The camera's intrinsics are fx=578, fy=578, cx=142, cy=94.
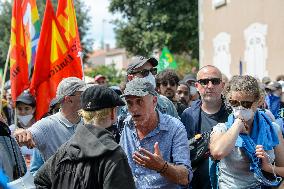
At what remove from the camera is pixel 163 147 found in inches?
173

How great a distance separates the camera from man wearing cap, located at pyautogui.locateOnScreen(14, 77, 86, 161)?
5125 millimetres

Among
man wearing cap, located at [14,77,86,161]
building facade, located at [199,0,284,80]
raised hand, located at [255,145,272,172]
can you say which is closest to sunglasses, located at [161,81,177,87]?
man wearing cap, located at [14,77,86,161]

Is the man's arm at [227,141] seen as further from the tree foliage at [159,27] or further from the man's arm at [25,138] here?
the tree foliage at [159,27]

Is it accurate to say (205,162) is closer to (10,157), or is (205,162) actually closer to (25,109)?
(10,157)

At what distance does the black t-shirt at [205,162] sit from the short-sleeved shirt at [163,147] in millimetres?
842

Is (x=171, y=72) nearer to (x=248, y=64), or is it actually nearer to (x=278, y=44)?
(x=278, y=44)

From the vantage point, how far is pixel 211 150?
4496 mm

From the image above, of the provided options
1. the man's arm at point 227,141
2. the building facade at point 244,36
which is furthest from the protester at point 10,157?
the building facade at point 244,36

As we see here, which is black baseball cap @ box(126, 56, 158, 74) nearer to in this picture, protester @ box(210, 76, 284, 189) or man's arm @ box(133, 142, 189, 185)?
protester @ box(210, 76, 284, 189)

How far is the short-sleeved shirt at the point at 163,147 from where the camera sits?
4.33m

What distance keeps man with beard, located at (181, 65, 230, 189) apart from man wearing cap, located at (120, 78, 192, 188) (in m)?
1.03

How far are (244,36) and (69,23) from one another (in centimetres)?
1401

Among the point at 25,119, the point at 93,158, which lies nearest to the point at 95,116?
the point at 93,158

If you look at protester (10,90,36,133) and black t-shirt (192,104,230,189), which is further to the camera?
protester (10,90,36,133)
